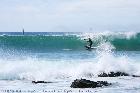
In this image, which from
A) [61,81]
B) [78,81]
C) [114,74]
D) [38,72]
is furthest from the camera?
[38,72]

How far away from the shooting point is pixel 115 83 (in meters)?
25.0

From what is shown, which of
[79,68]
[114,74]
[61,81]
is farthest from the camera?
[79,68]

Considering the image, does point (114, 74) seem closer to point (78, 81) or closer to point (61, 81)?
point (61, 81)

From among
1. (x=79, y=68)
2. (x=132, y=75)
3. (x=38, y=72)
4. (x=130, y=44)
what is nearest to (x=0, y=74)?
(x=38, y=72)

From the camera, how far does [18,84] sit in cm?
2519

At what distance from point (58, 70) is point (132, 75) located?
5897mm

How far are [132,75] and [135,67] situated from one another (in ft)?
14.2

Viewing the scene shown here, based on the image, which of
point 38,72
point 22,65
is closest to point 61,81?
point 38,72

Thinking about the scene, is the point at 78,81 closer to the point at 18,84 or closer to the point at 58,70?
the point at 18,84

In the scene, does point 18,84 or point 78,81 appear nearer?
point 78,81

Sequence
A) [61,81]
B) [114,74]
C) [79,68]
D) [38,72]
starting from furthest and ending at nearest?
[79,68] → [38,72] → [114,74] → [61,81]

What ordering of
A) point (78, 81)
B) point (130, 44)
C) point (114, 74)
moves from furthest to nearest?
1. point (130, 44)
2. point (114, 74)
3. point (78, 81)

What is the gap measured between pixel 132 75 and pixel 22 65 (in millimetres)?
9413

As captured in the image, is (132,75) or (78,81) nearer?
(78,81)
